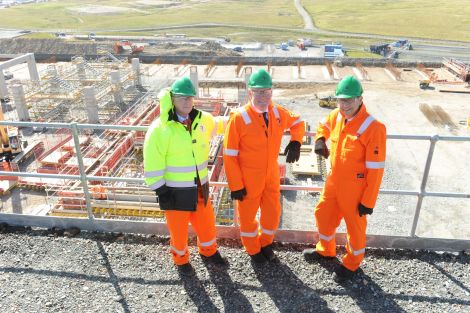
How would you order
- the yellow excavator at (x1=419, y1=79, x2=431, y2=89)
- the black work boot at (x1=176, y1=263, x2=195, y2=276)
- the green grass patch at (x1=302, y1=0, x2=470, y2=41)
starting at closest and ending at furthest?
the black work boot at (x1=176, y1=263, x2=195, y2=276) → the yellow excavator at (x1=419, y1=79, x2=431, y2=89) → the green grass patch at (x1=302, y1=0, x2=470, y2=41)

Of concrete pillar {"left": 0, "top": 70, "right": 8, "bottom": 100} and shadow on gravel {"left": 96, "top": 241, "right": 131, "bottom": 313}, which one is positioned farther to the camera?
concrete pillar {"left": 0, "top": 70, "right": 8, "bottom": 100}

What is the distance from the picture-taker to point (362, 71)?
108 feet

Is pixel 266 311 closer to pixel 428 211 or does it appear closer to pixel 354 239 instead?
pixel 354 239

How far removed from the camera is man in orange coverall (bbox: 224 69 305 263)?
404 centimetres

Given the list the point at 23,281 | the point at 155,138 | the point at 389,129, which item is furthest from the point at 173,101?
the point at 389,129

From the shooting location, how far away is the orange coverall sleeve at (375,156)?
374 centimetres

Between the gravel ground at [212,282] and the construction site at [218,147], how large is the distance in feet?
0.50

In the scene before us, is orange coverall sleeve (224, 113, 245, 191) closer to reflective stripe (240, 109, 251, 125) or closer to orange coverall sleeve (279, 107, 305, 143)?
reflective stripe (240, 109, 251, 125)

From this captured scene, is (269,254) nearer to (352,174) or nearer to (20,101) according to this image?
(352,174)

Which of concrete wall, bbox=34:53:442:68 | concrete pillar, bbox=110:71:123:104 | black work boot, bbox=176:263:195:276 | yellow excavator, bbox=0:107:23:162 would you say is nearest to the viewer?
black work boot, bbox=176:263:195:276

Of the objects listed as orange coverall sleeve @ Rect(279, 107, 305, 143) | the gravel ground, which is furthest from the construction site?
orange coverall sleeve @ Rect(279, 107, 305, 143)

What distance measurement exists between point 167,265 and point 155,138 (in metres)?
1.56

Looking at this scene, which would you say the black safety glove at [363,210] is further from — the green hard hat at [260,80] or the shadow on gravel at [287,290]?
the green hard hat at [260,80]

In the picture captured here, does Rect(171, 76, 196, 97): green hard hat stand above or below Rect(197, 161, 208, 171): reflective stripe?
above
